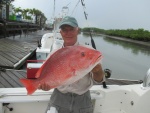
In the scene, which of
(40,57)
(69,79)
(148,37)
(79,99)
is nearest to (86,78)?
(79,99)

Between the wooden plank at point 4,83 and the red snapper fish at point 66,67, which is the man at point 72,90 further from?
the wooden plank at point 4,83

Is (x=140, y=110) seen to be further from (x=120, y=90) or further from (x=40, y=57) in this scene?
(x=40, y=57)

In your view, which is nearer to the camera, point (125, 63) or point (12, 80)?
point (12, 80)

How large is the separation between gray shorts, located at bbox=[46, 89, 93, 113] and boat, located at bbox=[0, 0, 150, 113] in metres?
0.56

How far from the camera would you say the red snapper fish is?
5.31 ft

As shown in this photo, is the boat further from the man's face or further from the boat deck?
the boat deck

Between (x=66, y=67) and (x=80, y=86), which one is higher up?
(x=66, y=67)

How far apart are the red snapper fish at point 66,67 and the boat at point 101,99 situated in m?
0.95

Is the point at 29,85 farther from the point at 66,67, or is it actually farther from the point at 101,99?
the point at 101,99

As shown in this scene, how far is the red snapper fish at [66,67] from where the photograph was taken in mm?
1619

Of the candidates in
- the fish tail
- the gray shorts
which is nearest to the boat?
the gray shorts

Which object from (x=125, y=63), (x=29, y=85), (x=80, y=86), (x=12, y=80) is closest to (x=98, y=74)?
(x=80, y=86)

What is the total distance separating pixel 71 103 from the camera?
208cm

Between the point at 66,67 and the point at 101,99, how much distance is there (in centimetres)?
141
